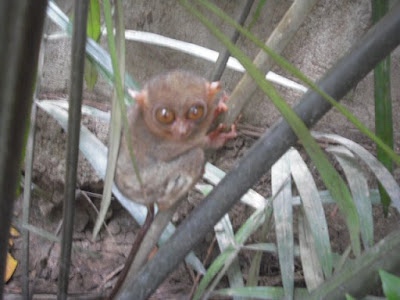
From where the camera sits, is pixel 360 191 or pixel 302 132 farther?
pixel 360 191

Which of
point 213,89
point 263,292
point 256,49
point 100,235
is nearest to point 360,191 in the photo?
point 263,292

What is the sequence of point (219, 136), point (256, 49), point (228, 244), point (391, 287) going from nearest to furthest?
point (391, 287), point (219, 136), point (228, 244), point (256, 49)

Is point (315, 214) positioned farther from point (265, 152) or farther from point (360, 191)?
point (265, 152)

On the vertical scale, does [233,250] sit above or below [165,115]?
below

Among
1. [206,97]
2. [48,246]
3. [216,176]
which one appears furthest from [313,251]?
[48,246]

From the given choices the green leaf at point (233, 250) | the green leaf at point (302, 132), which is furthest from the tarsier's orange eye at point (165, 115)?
the green leaf at point (302, 132)

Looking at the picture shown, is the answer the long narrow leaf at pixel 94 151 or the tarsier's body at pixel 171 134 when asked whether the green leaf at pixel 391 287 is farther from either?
the long narrow leaf at pixel 94 151

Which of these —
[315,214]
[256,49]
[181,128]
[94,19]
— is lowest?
[315,214]
